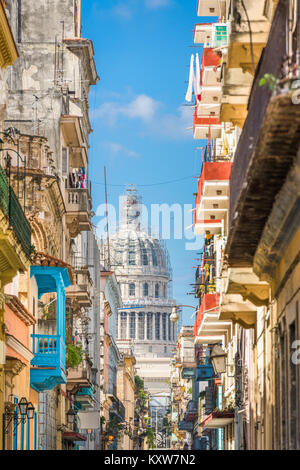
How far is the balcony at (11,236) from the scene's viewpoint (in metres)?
17.6

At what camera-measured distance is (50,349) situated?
28.6 m

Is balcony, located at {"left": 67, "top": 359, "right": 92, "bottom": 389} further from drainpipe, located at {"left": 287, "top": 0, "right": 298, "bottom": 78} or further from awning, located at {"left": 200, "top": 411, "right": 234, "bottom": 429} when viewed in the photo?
drainpipe, located at {"left": 287, "top": 0, "right": 298, "bottom": 78}

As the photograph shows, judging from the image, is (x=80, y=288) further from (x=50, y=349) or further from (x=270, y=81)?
(x=270, y=81)

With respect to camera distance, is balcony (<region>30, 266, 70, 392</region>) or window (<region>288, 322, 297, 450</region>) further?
balcony (<region>30, 266, 70, 392</region>)

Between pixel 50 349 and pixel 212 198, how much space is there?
20.4 feet

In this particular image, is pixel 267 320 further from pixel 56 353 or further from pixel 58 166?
pixel 58 166

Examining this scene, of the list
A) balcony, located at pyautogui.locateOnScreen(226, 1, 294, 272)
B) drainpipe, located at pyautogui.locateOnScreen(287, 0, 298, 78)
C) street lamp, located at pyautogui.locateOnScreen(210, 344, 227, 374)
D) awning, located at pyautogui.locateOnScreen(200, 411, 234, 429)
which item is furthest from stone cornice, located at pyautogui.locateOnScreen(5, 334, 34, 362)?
drainpipe, located at pyautogui.locateOnScreen(287, 0, 298, 78)

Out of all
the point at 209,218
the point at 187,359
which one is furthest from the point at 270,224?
the point at 187,359

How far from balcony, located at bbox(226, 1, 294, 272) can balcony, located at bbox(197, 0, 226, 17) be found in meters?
12.4

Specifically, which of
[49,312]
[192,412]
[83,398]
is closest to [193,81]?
[49,312]

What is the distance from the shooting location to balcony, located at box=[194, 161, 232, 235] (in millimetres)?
23922

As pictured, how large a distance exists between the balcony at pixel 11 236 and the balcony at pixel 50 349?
6888 millimetres

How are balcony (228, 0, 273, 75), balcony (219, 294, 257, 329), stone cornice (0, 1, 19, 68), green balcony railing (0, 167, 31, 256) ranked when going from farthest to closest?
1. balcony (219, 294, 257, 329)
2. stone cornice (0, 1, 19, 68)
3. green balcony railing (0, 167, 31, 256)
4. balcony (228, 0, 273, 75)

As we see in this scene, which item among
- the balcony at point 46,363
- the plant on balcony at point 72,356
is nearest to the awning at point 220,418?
the plant on balcony at point 72,356
